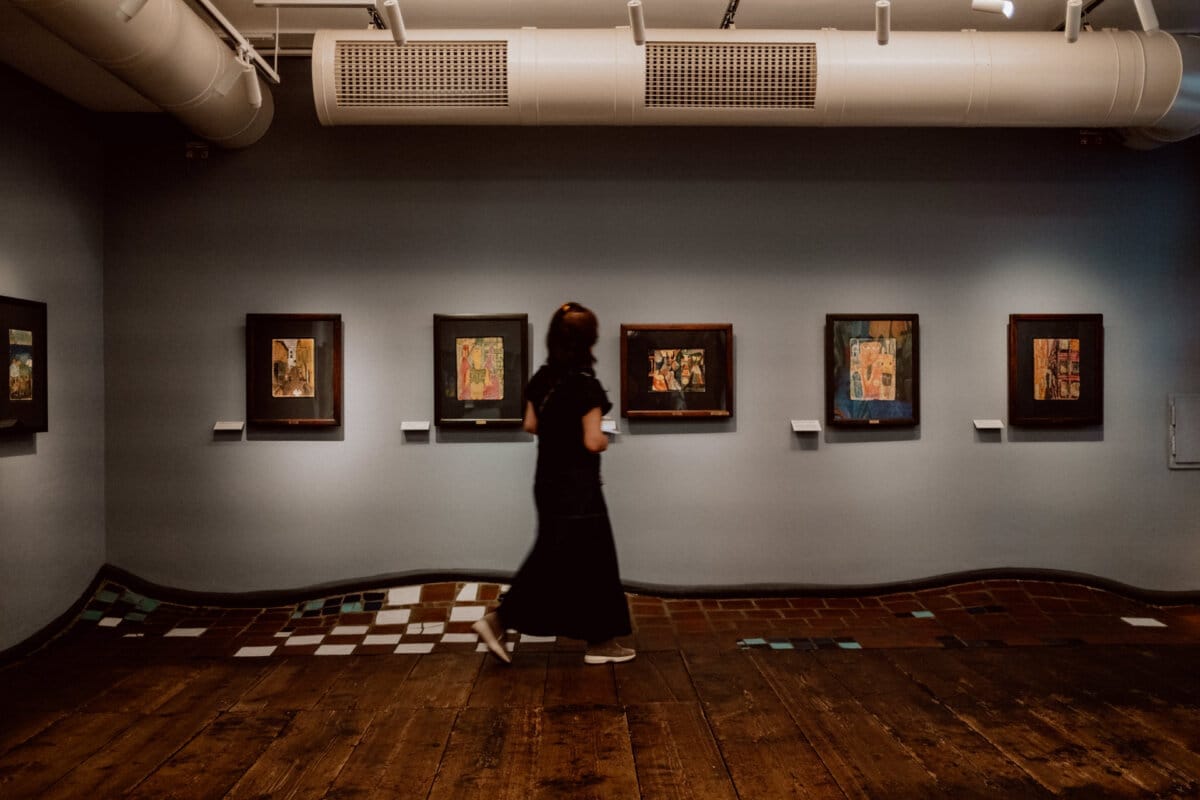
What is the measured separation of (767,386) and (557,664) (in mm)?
2147

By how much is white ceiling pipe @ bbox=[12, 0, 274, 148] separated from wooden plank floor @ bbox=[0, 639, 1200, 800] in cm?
259

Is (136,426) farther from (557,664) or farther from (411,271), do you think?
(557,664)

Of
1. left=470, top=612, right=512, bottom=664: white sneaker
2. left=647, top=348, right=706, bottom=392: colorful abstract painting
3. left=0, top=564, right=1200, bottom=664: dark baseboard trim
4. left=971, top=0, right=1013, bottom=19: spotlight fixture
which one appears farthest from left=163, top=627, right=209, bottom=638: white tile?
left=971, top=0, right=1013, bottom=19: spotlight fixture

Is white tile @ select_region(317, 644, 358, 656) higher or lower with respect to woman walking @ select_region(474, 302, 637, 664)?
lower

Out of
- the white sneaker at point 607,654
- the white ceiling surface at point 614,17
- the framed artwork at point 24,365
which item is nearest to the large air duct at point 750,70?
the white ceiling surface at point 614,17

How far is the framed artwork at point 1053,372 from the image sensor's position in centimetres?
464

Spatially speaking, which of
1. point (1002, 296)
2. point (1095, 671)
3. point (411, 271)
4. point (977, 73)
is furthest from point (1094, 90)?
point (411, 271)

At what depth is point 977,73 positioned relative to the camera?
3709 millimetres

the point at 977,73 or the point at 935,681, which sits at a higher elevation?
the point at 977,73

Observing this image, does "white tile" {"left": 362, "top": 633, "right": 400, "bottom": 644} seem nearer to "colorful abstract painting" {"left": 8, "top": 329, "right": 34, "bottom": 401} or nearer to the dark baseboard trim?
the dark baseboard trim

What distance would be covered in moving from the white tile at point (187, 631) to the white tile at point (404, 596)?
Answer: 977 mm

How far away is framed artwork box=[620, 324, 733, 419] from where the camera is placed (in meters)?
4.55

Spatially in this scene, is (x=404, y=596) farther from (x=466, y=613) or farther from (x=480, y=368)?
(x=480, y=368)

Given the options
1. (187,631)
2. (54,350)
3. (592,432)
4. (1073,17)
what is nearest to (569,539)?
(592,432)
